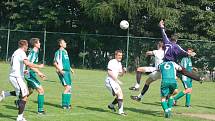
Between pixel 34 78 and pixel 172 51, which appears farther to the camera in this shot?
pixel 172 51

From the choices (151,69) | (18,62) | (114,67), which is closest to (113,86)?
(114,67)

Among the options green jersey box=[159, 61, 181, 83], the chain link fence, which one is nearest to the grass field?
green jersey box=[159, 61, 181, 83]

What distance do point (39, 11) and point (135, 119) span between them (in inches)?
1502

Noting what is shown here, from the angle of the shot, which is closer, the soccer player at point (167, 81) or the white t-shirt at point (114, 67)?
the soccer player at point (167, 81)

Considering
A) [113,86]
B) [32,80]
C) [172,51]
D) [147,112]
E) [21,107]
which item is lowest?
[147,112]

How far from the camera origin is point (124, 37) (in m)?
43.1

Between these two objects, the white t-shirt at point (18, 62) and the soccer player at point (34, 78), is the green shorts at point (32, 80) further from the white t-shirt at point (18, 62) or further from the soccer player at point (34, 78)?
the white t-shirt at point (18, 62)

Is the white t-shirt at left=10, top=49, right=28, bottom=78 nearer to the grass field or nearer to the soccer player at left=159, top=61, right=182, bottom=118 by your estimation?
the grass field

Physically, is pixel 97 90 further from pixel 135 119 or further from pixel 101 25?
pixel 101 25

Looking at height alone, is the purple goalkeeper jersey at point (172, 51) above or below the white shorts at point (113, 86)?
above

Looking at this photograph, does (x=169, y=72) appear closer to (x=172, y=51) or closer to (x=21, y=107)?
(x=172, y=51)

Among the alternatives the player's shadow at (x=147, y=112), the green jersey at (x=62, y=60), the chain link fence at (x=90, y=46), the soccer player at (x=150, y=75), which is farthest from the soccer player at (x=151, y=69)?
the chain link fence at (x=90, y=46)

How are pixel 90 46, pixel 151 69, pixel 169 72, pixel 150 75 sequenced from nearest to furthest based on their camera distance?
1. pixel 169 72
2. pixel 150 75
3. pixel 151 69
4. pixel 90 46

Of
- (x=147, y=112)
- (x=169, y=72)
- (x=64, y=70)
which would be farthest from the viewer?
(x=147, y=112)
